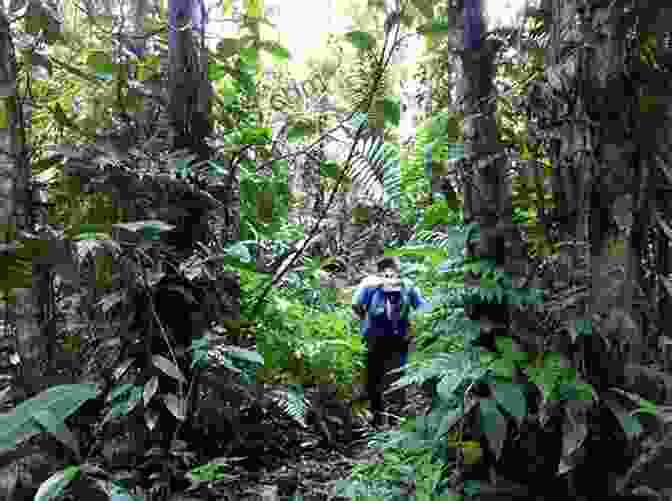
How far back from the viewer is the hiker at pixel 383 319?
14.6 ft

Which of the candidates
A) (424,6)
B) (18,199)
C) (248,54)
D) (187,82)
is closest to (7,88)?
(18,199)

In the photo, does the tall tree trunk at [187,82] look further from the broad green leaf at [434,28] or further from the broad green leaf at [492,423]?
the broad green leaf at [492,423]

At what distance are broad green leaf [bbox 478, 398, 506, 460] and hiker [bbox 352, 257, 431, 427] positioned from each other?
2.35 metres

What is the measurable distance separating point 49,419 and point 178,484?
1.48 meters

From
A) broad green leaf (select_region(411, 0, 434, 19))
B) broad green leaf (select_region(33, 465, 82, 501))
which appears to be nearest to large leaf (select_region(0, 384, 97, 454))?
broad green leaf (select_region(33, 465, 82, 501))

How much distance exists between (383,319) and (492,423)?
2491 millimetres

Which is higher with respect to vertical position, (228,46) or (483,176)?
(228,46)

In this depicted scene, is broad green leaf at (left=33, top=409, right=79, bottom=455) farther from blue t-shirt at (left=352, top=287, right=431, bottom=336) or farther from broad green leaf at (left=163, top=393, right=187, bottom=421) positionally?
blue t-shirt at (left=352, top=287, right=431, bottom=336)

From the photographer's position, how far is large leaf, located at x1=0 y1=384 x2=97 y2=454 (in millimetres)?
872

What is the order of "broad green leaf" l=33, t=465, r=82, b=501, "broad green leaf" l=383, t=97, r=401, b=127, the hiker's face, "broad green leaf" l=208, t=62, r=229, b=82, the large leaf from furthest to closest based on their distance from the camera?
the hiker's face < "broad green leaf" l=208, t=62, r=229, b=82 < "broad green leaf" l=383, t=97, r=401, b=127 < "broad green leaf" l=33, t=465, r=82, b=501 < the large leaf

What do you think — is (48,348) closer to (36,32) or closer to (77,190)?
(77,190)

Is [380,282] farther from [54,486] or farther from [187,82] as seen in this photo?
[54,486]

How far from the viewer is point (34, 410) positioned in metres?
0.90

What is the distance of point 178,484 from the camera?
218 centimetres
